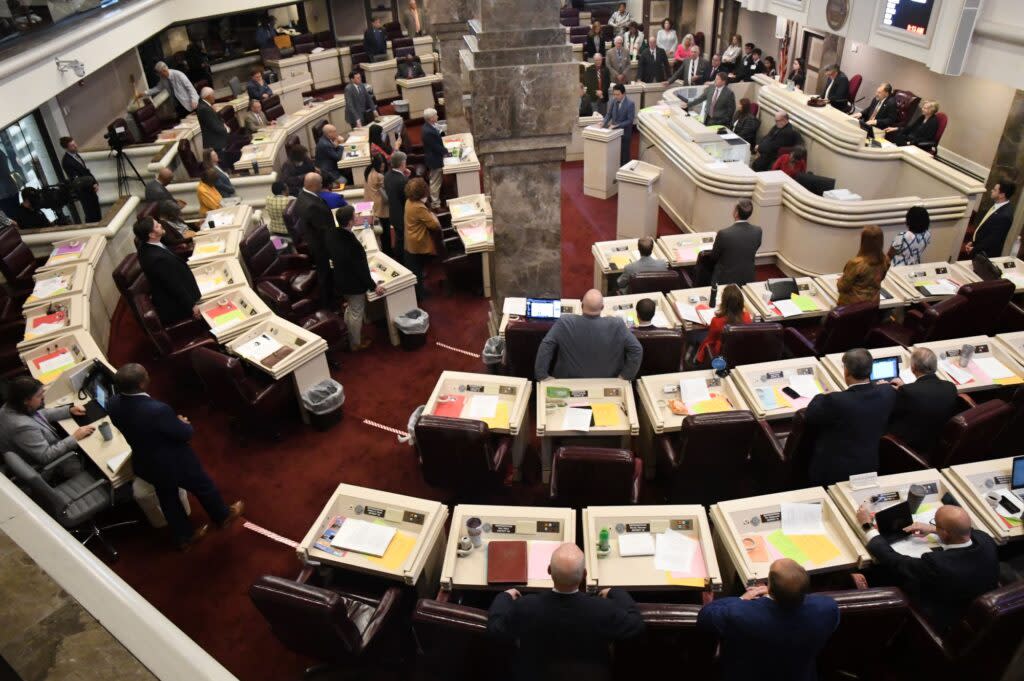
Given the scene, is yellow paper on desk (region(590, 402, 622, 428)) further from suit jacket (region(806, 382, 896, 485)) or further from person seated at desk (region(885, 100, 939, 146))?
person seated at desk (region(885, 100, 939, 146))

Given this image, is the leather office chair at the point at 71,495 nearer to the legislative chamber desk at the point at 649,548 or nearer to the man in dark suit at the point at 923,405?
the legislative chamber desk at the point at 649,548

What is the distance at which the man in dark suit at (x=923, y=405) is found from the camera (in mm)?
4422

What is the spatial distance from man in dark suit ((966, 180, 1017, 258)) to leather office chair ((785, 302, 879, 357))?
86.7 inches

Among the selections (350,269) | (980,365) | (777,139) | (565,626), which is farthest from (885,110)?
(565,626)

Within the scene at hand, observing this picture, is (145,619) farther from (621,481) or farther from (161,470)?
(161,470)

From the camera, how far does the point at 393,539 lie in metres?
4.04

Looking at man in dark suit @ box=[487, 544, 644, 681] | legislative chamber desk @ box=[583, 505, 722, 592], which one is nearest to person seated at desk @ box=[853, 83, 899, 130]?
legislative chamber desk @ box=[583, 505, 722, 592]

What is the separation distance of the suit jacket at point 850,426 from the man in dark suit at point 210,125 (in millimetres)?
9997

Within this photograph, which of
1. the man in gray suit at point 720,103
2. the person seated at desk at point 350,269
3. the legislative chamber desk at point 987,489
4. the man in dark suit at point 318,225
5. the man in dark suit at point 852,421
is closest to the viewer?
the legislative chamber desk at point 987,489

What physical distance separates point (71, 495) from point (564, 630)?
3.64 m

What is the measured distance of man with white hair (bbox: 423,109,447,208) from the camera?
32.9 feet

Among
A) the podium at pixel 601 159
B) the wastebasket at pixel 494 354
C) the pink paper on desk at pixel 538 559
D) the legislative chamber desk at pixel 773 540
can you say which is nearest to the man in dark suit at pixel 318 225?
the wastebasket at pixel 494 354

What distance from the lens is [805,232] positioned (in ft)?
25.8

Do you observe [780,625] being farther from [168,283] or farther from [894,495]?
[168,283]
